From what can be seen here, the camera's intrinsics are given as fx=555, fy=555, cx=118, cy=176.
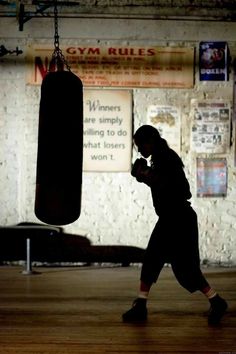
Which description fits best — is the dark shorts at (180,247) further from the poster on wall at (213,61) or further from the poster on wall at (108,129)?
the poster on wall at (213,61)

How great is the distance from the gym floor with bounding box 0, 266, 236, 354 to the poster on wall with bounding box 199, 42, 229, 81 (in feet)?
8.43

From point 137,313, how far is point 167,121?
3.50 metres

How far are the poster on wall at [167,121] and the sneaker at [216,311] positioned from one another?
328cm

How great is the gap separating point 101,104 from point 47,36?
112 centimetres

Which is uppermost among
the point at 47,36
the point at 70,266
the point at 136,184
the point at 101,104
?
the point at 47,36

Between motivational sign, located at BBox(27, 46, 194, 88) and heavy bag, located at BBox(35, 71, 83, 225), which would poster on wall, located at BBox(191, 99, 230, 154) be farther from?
heavy bag, located at BBox(35, 71, 83, 225)

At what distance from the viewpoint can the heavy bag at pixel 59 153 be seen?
4309 millimetres

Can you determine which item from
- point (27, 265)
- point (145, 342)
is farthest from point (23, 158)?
point (145, 342)

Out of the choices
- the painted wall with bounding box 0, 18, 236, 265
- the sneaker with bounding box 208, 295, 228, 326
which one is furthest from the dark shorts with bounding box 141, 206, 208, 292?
the painted wall with bounding box 0, 18, 236, 265

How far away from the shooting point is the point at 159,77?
7.17m

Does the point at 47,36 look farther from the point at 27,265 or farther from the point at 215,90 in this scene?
the point at 27,265

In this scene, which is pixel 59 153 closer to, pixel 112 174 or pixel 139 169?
pixel 139 169

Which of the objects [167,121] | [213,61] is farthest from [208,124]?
[213,61]

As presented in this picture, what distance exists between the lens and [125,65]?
23.5 feet
